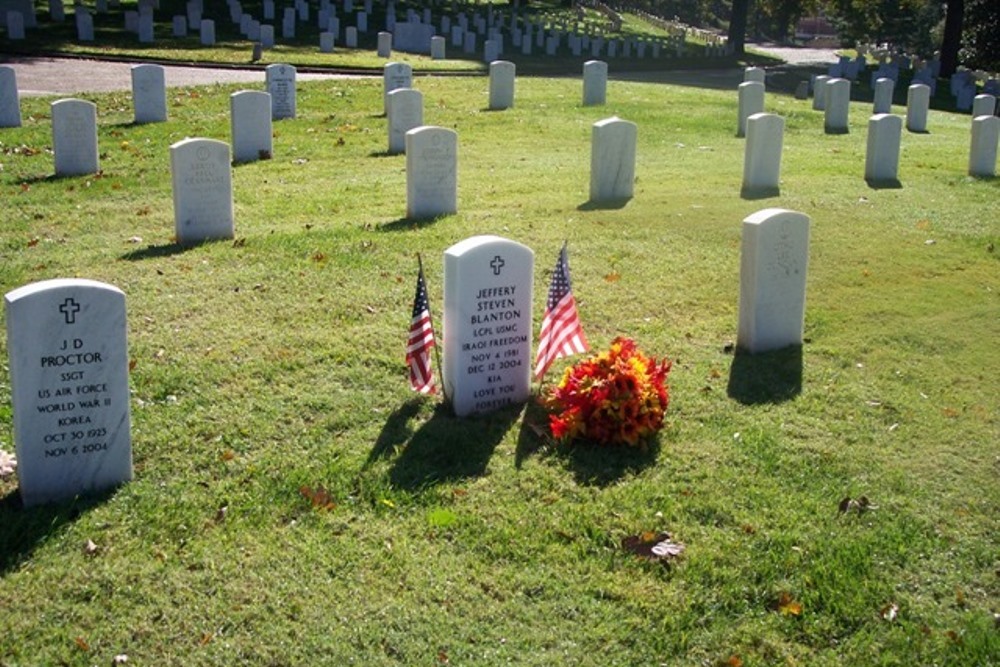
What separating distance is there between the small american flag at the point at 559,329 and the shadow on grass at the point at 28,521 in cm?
327

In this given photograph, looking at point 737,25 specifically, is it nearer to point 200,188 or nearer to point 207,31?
point 207,31

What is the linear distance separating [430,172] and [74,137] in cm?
581

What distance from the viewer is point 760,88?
75.2 feet

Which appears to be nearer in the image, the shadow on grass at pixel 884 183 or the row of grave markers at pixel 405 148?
the row of grave markers at pixel 405 148

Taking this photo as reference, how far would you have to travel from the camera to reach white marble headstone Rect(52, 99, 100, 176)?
16.5 m

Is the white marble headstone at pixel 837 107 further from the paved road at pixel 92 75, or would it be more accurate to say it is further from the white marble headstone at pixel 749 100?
the paved road at pixel 92 75

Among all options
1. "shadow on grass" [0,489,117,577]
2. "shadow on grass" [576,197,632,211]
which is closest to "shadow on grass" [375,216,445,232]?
"shadow on grass" [576,197,632,211]

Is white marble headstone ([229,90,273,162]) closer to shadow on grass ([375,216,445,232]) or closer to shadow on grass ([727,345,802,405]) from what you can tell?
shadow on grass ([375,216,445,232])

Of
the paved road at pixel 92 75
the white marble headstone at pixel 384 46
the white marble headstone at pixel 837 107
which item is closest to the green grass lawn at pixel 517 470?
the white marble headstone at pixel 837 107

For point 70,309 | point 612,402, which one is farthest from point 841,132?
point 70,309

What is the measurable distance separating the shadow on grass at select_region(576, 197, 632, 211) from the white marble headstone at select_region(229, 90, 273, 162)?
18.8ft

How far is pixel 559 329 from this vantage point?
9031 millimetres

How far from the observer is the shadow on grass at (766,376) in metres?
9.05

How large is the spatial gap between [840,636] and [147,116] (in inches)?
726
